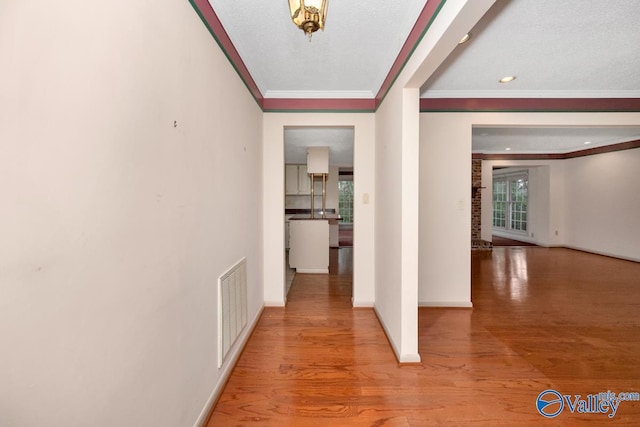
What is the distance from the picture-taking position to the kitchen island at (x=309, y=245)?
4.71 meters

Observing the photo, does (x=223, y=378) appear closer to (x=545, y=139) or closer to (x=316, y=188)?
(x=316, y=188)

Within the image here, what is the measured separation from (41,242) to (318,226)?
4.17m

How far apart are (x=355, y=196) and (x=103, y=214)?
253cm

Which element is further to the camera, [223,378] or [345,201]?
[345,201]

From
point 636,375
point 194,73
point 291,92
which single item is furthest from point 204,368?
point 636,375

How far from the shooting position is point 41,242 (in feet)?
2.06

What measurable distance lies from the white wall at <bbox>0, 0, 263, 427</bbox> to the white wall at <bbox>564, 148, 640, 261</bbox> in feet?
26.1

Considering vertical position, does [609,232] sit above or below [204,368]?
above

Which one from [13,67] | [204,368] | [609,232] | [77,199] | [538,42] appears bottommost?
[204,368]

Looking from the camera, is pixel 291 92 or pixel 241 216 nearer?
pixel 241 216

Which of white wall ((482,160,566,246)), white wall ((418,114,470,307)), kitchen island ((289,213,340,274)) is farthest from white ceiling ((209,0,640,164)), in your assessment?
white wall ((482,160,566,246))

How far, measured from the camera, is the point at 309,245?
4727 mm

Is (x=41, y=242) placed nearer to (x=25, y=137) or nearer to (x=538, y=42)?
(x=25, y=137)

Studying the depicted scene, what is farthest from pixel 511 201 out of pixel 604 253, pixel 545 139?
pixel 545 139
